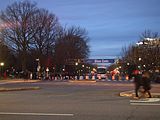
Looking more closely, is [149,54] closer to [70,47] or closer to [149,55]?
[149,55]

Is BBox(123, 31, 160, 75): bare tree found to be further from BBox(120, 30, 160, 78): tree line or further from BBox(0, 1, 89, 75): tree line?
BBox(0, 1, 89, 75): tree line

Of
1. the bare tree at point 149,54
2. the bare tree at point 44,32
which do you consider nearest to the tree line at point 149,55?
the bare tree at point 149,54

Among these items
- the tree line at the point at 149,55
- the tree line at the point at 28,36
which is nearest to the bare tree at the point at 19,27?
the tree line at the point at 28,36

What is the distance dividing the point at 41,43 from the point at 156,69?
2659 centimetres

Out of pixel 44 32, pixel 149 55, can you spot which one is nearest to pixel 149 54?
pixel 149 55

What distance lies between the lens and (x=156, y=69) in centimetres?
9050

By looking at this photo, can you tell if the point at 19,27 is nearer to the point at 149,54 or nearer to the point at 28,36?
the point at 28,36

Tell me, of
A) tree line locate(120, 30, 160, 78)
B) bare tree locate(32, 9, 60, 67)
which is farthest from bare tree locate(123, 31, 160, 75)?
bare tree locate(32, 9, 60, 67)

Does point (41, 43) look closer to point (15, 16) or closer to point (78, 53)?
point (15, 16)

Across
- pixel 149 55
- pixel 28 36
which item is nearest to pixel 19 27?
pixel 28 36

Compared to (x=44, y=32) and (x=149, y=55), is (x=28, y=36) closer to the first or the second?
(x=44, y=32)

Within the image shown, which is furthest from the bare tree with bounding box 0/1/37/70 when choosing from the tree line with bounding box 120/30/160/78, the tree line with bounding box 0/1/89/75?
the tree line with bounding box 120/30/160/78

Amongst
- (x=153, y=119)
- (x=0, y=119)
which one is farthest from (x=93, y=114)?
(x=0, y=119)

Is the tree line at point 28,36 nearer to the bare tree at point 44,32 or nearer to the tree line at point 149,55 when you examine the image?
the bare tree at point 44,32
